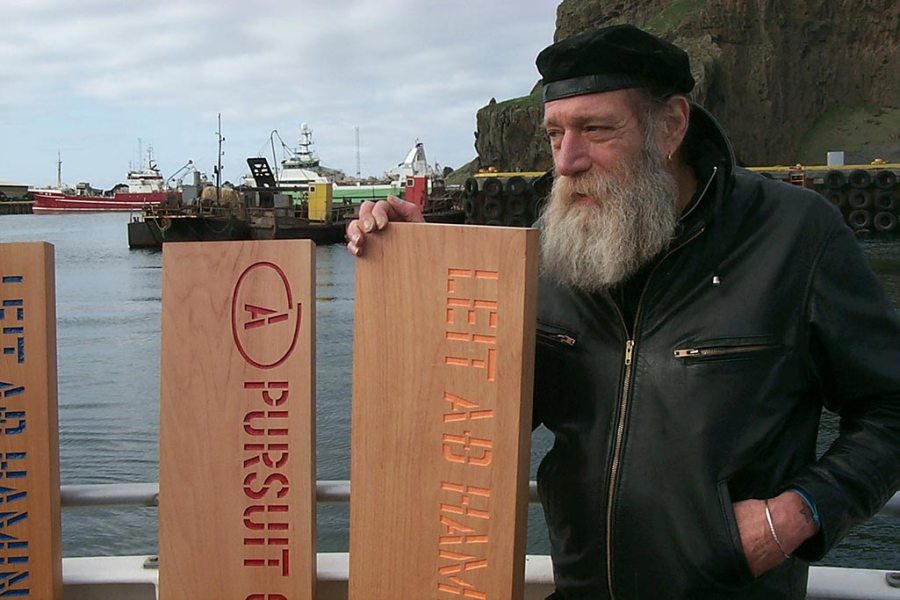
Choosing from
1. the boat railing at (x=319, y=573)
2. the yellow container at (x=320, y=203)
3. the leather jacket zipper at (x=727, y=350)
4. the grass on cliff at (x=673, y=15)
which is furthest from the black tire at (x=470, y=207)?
the leather jacket zipper at (x=727, y=350)

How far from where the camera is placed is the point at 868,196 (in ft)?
105

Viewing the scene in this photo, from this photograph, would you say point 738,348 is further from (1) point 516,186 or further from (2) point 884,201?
(2) point 884,201

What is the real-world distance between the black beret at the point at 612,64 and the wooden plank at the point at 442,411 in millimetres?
323

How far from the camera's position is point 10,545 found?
2270 mm

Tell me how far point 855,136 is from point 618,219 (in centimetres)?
6113

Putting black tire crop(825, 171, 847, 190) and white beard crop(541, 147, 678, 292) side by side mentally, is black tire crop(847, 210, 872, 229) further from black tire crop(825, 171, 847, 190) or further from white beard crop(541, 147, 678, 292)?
white beard crop(541, 147, 678, 292)

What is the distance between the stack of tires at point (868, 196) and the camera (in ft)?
105

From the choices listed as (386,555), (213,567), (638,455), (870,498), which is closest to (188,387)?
(213,567)

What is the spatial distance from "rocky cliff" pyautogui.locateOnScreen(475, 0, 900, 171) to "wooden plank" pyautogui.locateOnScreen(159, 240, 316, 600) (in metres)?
58.3

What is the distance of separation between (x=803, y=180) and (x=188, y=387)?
32694mm

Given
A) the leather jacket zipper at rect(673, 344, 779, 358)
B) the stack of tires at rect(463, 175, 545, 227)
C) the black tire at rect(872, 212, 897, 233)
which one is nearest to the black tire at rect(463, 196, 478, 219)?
the stack of tires at rect(463, 175, 545, 227)

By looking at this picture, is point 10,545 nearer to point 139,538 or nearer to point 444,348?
point 444,348

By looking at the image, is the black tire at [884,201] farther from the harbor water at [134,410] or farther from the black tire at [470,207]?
the black tire at [470,207]

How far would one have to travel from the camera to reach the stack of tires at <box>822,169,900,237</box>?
31859 mm
